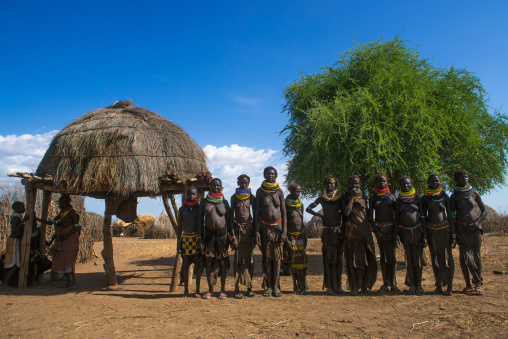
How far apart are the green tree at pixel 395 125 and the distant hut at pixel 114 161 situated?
3.88 m

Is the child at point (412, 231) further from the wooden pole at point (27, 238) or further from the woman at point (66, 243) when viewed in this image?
the wooden pole at point (27, 238)

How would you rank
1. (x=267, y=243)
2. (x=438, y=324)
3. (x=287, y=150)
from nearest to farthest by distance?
1. (x=438, y=324)
2. (x=267, y=243)
3. (x=287, y=150)

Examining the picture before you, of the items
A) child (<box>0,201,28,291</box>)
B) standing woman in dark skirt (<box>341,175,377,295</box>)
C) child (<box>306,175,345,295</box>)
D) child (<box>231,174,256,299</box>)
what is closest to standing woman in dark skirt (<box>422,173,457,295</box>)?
standing woman in dark skirt (<box>341,175,377,295</box>)

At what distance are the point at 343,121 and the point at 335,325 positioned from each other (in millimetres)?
6608

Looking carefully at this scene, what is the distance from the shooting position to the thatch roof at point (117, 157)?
25.8 ft

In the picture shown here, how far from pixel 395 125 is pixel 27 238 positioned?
32.4 feet

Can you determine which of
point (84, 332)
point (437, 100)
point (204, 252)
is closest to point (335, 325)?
point (204, 252)

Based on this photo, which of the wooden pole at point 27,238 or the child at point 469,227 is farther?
the wooden pole at point 27,238

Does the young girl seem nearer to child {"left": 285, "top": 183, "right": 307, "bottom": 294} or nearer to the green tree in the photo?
child {"left": 285, "top": 183, "right": 307, "bottom": 294}

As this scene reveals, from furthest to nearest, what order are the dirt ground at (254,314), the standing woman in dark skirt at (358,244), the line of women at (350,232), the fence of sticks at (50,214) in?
the fence of sticks at (50,214), the standing woman in dark skirt at (358,244), the line of women at (350,232), the dirt ground at (254,314)

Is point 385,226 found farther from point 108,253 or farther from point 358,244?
point 108,253

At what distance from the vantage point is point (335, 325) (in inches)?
192

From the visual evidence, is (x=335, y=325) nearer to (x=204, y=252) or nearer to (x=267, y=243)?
(x=267, y=243)

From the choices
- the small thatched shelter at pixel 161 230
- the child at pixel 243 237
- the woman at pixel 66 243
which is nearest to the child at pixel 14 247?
the woman at pixel 66 243
